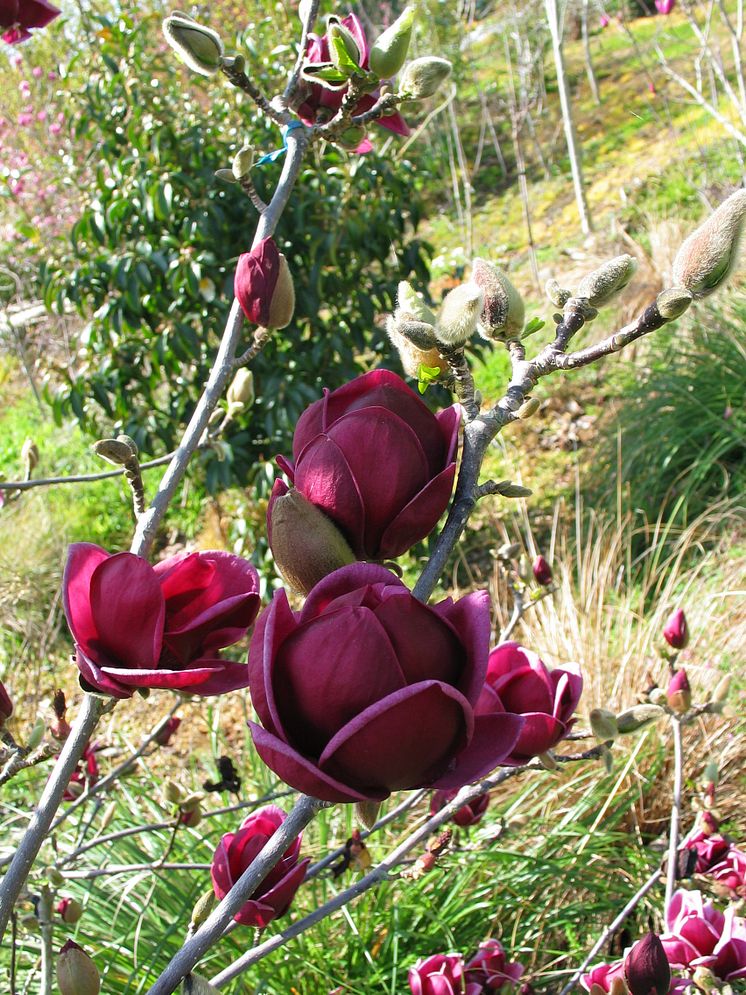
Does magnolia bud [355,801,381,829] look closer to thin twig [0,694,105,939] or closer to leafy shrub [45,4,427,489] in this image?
thin twig [0,694,105,939]

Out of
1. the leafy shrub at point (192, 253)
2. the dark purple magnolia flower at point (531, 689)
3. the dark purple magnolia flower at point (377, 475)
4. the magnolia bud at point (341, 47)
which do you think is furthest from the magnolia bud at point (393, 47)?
the leafy shrub at point (192, 253)

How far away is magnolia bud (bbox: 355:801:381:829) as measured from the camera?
406mm

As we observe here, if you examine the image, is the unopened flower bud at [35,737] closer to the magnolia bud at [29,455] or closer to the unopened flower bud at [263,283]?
the unopened flower bud at [263,283]

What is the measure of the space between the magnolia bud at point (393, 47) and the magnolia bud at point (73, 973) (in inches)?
28.2

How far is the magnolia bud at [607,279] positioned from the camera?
0.48 m

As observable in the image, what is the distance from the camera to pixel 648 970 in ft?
2.10

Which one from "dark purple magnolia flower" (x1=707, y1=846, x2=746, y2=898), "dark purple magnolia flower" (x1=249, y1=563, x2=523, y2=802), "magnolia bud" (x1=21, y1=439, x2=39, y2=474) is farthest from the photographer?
"magnolia bud" (x1=21, y1=439, x2=39, y2=474)

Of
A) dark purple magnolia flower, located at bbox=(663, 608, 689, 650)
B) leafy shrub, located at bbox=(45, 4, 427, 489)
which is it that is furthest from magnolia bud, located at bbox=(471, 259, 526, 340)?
leafy shrub, located at bbox=(45, 4, 427, 489)

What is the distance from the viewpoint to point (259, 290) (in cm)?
77

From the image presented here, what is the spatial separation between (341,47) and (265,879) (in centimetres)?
67

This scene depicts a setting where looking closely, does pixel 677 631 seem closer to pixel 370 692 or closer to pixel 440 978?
pixel 440 978

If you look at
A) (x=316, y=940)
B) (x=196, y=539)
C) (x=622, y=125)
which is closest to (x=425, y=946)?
(x=316, y=940)

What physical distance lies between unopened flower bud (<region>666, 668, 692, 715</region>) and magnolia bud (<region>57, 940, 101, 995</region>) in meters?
0.68

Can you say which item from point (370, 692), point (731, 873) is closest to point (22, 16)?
point (370, 692)
